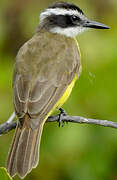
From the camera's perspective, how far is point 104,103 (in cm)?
688

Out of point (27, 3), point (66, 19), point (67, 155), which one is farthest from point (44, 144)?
point (27, 3)

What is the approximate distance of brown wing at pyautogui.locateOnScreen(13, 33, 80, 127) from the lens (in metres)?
6.01

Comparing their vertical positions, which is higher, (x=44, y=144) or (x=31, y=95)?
(x=31, y=95)

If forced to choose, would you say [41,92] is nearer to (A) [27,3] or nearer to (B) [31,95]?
(B) [31,95]

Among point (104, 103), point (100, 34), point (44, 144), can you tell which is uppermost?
point (100, 34)

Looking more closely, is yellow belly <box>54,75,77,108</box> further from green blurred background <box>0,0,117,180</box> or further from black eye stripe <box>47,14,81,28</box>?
black eye stripe <box>47,14,81,28</box>

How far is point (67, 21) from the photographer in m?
7.45

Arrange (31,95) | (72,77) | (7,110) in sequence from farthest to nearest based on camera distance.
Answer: (7,110) → (72,77) → (31,95)

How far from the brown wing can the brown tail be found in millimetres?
145

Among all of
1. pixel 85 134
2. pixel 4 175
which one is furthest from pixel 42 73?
pixel 4 175

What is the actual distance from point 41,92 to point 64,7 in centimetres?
169

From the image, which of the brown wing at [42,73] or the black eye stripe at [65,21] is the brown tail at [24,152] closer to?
the brown wing at [42,73]

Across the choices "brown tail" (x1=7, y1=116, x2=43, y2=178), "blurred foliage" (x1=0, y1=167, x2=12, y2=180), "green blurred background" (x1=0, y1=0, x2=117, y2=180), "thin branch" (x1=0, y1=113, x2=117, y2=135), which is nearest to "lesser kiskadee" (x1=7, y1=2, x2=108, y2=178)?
"brown tail" (x1=7, y1=116, x2=43, y2=178)

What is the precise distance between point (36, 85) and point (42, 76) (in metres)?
0.18
